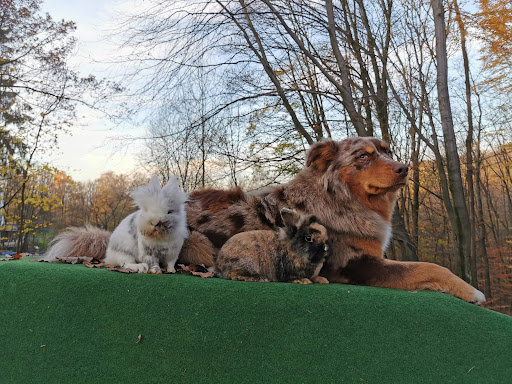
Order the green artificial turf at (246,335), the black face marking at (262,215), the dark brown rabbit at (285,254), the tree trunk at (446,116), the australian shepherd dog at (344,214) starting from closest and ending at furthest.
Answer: the green artificial turf at (246,335) → the dark brown rabbit at (285,254) → the australian shepherd dog at (344,214) → the black face marking at (262,215) → the tree trunk at (446,116)

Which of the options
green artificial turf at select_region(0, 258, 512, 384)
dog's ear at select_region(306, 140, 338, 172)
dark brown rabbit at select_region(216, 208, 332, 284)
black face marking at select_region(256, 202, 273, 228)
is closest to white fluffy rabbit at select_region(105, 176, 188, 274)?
green artificial turf at select_region(0, 258, 512, 384)

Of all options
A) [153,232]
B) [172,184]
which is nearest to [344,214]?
[172,184]

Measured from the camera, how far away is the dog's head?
9.95 ft

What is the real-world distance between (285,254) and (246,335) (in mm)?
734

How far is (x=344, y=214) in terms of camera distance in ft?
10.5

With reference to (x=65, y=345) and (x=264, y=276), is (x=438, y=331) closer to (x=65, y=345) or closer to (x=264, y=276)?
(x=264, y=276)

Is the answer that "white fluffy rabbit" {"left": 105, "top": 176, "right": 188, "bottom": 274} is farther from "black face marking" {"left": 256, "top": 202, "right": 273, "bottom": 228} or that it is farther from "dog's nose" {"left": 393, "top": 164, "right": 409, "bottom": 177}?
"dog's nose" {"left": 393, "top": 164, "right": 409, "bottom": 177}

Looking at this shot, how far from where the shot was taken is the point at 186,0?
661 centimetres

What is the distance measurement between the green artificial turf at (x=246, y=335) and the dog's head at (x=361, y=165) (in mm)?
912

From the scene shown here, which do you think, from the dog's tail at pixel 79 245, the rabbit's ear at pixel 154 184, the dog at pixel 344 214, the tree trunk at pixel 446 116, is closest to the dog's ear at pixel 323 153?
the dog at pixel 344 214

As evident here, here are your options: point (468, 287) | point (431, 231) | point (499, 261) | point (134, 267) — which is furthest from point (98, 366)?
point (499, 261)

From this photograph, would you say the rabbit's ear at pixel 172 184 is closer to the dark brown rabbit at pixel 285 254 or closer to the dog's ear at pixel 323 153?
the dark brown rabbit at pixel 285 254

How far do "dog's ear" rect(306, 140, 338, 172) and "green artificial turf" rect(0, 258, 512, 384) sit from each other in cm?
123

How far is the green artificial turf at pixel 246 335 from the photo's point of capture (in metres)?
2.30
